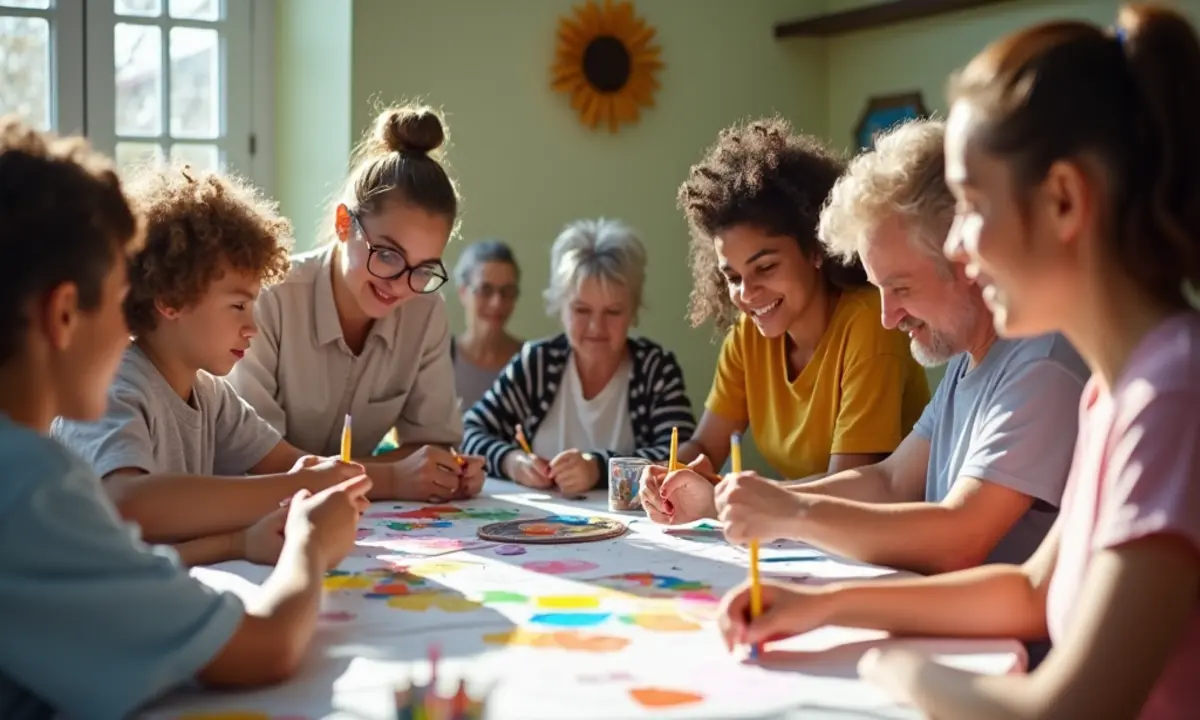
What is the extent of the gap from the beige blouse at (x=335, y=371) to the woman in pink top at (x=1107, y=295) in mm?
1570

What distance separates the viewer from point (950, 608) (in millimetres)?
1336

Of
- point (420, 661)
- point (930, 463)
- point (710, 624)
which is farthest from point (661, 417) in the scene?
point (420, 661)

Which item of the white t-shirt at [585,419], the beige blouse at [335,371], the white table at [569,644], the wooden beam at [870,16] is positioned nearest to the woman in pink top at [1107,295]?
the white table at [569,644]

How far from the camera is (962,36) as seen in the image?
157 inches

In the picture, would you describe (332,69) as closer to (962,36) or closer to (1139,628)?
(962,36)

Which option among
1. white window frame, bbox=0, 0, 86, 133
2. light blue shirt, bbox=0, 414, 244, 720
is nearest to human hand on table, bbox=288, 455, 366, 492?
light blue shirt, bbox=0, 414, 244, 720

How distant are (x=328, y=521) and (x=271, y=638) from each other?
36 cm

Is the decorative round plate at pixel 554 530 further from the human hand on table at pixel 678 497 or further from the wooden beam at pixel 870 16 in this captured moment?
the wooden beam at pixel 870 16

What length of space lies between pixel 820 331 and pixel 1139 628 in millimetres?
1451

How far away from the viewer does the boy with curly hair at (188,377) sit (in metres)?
1.73

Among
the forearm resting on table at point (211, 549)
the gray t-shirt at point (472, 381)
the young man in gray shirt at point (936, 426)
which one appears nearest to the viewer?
the young man in gray shirt at point (936, 426)

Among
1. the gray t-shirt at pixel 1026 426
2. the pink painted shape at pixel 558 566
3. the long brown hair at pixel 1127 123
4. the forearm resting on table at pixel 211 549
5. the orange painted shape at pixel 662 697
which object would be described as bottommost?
the pink painted shape at pixel 558 566

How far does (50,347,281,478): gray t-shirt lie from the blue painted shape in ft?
2.24

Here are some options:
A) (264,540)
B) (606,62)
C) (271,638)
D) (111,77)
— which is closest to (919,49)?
(606,62)
